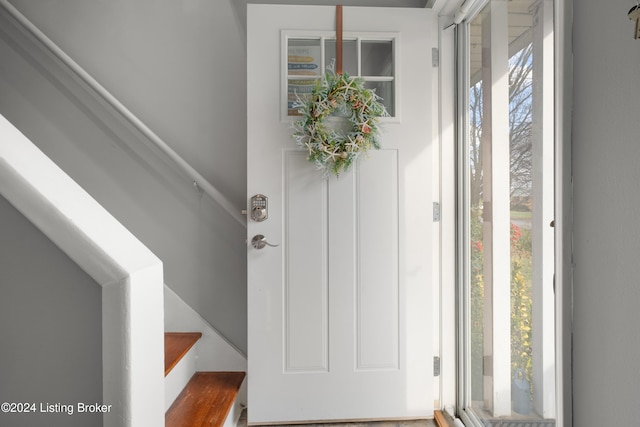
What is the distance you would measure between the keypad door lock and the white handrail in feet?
0.87

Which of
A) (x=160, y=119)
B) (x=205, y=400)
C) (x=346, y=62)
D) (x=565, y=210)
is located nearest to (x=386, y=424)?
(x=205, y=400)

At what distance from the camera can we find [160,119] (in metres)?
2.17

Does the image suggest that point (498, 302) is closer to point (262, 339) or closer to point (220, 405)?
point (262, 339)

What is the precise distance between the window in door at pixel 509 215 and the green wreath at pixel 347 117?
0.45m

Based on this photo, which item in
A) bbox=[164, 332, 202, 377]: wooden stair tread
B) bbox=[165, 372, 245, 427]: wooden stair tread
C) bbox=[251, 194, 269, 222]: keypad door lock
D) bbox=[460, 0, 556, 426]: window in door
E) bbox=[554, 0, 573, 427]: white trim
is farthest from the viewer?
bbox=[251, 194, 269, 222]: keypad door lock

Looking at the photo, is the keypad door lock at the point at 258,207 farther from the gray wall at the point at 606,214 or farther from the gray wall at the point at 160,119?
the gray wall at the point at 606,214

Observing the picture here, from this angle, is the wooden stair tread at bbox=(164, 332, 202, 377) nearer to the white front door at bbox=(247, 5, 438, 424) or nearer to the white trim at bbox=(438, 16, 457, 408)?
the white front door at bbox=(247, 5, 438, 424)

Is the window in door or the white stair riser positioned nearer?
the window in door

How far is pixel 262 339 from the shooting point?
191cm

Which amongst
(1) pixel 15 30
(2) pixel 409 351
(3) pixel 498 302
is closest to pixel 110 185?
(1) pixel 15 30

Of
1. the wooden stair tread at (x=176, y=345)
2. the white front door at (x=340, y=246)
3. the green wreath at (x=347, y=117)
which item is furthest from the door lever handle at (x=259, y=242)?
the wooden stair tread at (x=176, y=345)

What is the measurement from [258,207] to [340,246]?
1.41 ft

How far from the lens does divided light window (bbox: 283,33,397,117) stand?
1.93 meters

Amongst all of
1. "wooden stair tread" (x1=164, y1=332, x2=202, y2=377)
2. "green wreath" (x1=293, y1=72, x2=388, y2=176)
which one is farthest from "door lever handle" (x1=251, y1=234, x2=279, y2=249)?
"wooden stair tread" (x1=164, y1=332, x2=202, y2=377)
